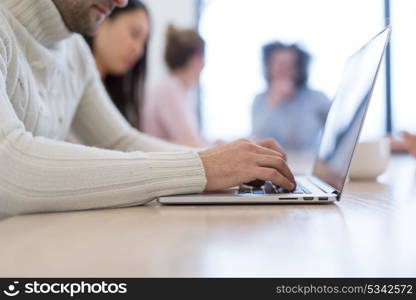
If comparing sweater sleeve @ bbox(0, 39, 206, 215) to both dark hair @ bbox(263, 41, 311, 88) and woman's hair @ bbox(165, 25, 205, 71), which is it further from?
dark hair @ bbox(263, 41, 311, 88)

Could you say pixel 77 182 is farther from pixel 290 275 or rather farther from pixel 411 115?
pixel 411 115

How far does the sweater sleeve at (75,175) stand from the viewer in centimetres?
64

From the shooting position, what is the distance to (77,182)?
65cm

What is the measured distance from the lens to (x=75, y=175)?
66 cm

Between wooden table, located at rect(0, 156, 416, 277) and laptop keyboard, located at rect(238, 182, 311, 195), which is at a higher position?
wooden table, located at rect(0, 156, 416, 277)

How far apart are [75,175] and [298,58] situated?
2950 mm

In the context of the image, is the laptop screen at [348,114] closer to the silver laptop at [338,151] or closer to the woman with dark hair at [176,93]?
the silver laptop at [338,151]

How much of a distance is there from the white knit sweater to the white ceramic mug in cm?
47

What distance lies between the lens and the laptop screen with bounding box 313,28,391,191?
2.32 feet

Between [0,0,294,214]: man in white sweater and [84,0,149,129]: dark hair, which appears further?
[84,0,149,129]: dark hair

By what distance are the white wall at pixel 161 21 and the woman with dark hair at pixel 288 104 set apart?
38.5 inches

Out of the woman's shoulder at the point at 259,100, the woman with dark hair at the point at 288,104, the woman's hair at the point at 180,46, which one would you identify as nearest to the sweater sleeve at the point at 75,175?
A: the woman's hair at the point at 180,46

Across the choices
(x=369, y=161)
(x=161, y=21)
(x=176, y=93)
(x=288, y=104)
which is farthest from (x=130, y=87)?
(x=161, y=21)

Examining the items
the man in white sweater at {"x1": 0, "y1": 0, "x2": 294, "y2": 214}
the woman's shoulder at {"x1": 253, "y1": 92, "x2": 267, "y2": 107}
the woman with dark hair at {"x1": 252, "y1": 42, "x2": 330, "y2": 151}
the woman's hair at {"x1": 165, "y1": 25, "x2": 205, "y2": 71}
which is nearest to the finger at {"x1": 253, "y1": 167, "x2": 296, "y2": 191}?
the man in white sweater at {"x1": 0, "y1": 0, "x2": 294, "y2": 214}
